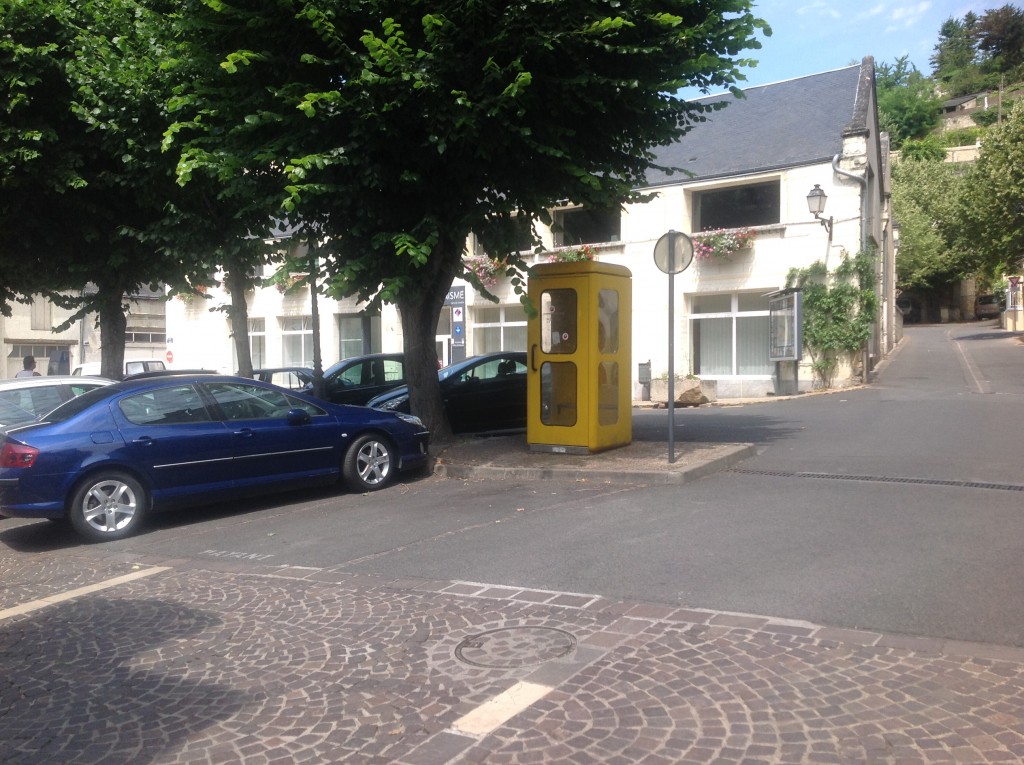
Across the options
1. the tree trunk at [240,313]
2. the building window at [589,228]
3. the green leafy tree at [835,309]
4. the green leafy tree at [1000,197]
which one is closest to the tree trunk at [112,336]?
the tree trunk at [240,313]

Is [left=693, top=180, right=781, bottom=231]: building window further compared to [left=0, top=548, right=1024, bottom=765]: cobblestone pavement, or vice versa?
[left=693, top=180, right=781, bottom=231]: building window

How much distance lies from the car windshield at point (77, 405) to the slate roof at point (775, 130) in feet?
53.2

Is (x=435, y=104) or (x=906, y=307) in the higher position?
(x=435, y=104)

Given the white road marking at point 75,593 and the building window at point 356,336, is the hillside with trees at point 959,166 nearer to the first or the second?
the building window at point 356,336

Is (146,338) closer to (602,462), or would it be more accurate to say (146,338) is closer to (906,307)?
(602,462)

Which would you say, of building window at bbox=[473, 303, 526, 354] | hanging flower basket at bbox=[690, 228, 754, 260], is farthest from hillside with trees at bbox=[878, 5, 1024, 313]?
building window at bbox=[473, 303, 526, 354]

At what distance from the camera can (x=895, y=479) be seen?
9.63 m

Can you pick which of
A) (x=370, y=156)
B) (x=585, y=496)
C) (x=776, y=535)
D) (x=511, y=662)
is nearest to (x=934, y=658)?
(x=511, y=662)

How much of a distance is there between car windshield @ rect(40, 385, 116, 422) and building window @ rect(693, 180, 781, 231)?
59.4ft

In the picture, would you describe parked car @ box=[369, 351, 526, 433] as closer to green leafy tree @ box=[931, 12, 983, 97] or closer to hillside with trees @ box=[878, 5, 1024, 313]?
hillside with trees @ box=[878, 5, 1024, 313]

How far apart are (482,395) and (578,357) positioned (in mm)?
4218

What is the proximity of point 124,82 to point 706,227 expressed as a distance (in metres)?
15.8

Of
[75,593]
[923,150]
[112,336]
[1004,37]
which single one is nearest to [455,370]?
[112,336]

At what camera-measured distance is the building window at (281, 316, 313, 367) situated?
106 ft
